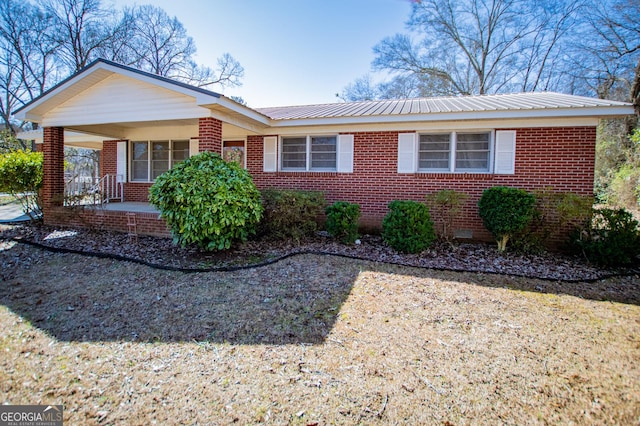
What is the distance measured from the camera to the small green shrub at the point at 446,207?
22.4ft

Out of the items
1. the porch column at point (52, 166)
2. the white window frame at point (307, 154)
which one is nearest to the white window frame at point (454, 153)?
the white window frame at point (307, 154)

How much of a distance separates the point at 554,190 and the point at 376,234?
4.04m

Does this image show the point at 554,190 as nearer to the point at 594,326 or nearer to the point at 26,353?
the point at 594,326

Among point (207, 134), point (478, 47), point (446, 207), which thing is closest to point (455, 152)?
point (446, 207)

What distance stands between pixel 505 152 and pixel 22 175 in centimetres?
1257

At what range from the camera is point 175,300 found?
4137mm

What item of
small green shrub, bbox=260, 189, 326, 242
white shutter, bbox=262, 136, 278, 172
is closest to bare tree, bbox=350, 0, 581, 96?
white shutter, bbox=262, 136, 278, 172

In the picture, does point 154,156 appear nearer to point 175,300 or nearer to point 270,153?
point 270,153

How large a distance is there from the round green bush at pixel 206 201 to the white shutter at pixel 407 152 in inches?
152

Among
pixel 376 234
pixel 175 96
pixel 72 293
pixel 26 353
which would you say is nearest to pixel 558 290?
pixel 376 234

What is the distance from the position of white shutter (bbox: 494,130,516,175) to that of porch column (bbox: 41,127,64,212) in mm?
11258

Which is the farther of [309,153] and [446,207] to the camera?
[309,153]

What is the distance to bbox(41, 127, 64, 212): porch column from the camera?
29.0ft

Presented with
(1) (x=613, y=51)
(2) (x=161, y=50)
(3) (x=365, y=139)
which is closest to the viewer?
(3) (x=365, y=139)
